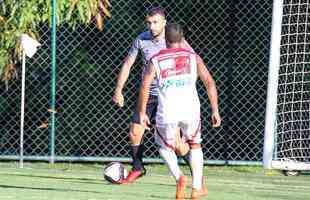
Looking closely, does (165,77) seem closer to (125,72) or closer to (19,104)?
(125,72)

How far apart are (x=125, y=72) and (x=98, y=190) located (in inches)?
49.9

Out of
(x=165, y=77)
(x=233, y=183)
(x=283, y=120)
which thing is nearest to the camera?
(x=165, y=77)

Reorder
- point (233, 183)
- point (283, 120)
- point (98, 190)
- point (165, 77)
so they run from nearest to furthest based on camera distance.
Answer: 1. point (165, 77)
2. point (98, 190)
3. point (233, 183)
4. point (283, 120)

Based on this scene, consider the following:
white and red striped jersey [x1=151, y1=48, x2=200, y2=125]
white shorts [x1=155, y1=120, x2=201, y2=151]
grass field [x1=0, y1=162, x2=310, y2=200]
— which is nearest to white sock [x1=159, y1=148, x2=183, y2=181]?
white shorts [x1=155, y1=120, x2=201, y2=151]

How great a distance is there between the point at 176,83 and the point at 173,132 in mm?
433

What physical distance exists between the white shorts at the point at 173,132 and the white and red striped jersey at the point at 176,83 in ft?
0.18

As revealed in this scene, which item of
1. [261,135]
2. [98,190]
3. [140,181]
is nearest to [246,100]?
[261,135]

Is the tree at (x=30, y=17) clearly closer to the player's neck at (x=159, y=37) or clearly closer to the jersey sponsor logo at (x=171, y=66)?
the player's neck at (x=159, y=37)

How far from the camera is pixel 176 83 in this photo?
360 inches

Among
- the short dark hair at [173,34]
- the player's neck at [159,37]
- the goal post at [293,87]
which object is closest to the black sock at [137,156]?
the player's neck at [159,37]

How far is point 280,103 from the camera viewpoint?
1285 cm

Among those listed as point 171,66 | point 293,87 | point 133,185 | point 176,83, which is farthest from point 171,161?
point 293,87

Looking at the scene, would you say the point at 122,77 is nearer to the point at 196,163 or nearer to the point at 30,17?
the point at 196,163

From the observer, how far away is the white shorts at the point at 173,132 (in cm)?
926
